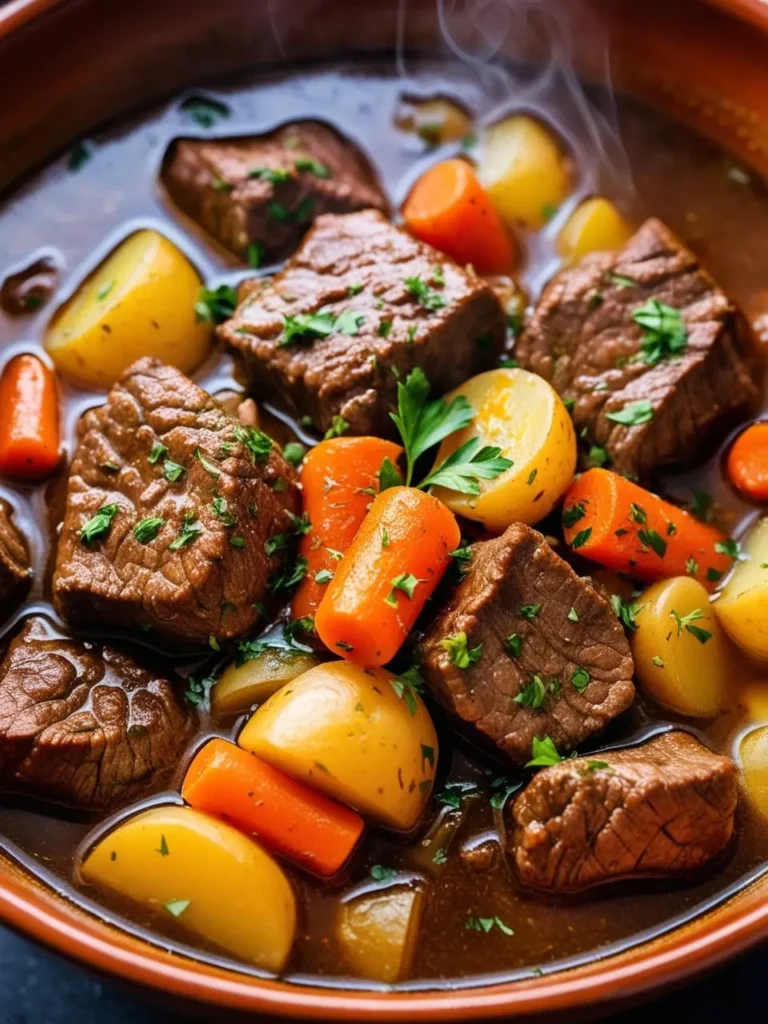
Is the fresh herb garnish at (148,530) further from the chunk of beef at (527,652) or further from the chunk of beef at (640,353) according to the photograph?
the chunk of beef at (640,353)

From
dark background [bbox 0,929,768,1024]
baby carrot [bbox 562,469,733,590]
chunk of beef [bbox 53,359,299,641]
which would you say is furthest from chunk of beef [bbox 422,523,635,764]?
dark background [bbox 0,929,768,1024]

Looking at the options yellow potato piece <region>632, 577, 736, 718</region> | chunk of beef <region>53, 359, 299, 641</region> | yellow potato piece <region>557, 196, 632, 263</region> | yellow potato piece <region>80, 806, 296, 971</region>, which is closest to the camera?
yellow potato piece <region>80, 806, 296, 971</region>

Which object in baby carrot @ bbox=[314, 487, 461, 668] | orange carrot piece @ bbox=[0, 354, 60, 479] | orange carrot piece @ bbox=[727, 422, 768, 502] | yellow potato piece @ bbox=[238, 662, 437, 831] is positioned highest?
orange carrot piece @ bbox=[0, 354, 60, 479]

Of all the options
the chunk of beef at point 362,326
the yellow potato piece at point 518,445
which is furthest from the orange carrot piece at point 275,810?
the chunk of beef at point 362,326

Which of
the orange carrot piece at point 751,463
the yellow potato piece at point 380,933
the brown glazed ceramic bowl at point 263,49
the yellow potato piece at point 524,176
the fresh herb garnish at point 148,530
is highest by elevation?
the brown glazed ceramic bowl at point 263,49

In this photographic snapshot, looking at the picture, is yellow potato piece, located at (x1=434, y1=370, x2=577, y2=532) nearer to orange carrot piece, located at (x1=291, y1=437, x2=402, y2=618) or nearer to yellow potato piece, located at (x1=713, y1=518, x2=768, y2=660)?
orange carrot piece, located at (x1=291, y1=437, x2=402, y2=618)

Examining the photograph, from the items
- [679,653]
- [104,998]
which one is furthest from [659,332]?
[104,998]
